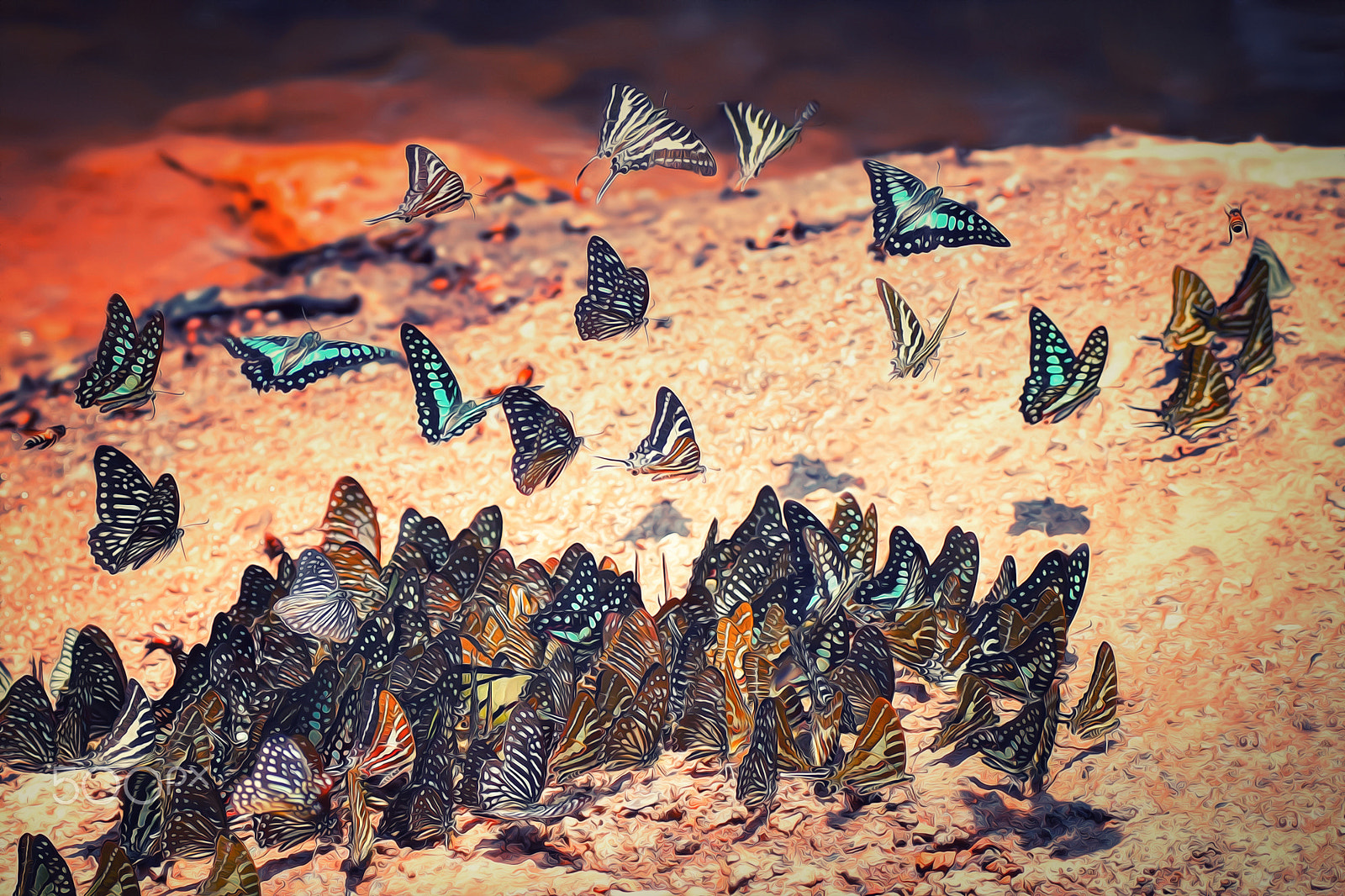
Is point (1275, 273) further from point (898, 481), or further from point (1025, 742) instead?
point (1025, 742)

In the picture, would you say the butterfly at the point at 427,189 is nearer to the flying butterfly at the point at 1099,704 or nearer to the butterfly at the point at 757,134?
the butterfly at the point at 757,134

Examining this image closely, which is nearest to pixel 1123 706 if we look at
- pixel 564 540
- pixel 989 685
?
pixel 989 685

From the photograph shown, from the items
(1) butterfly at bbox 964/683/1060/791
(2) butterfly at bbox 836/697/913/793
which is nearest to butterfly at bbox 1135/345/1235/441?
(1) butterfly at bbox 964/683/1060/791

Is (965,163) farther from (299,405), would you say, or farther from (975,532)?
(299,405)

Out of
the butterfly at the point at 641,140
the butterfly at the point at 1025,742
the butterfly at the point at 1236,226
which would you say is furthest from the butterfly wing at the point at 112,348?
the butterfly at the point at 1236,226

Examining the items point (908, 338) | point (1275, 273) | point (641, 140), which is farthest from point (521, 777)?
point (1275, 273)

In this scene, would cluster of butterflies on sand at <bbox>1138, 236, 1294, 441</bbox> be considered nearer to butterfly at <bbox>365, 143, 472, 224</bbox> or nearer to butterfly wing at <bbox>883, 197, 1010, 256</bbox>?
butterfly wing at <bbox>883, 197, 1010, 256</bbox>
